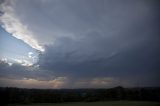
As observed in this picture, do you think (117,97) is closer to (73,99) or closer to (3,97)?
(73,99)

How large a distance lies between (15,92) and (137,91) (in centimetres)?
1326

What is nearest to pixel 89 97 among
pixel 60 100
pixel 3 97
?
pixel 60 100

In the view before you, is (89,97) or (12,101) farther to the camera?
A: (89,97)

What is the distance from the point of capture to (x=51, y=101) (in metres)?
19.4

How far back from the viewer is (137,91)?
24766 mm

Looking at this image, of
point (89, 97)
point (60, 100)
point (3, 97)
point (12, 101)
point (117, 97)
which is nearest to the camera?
point (3, 97)

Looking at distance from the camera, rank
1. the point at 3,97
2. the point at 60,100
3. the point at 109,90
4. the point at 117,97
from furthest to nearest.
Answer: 1. the point at 109,90
2. the point at 117,97
3. the point at 60,100
4. the point at 3,97

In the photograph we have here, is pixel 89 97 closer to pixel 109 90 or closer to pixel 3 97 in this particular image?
pixel 109 90

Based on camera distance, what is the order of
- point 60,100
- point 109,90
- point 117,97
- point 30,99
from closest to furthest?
point 30,99 < point 60,100 < point 117,97 < point 109,90

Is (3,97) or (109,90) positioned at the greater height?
(109,90)

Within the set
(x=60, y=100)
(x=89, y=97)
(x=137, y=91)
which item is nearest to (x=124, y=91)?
(x=137, y=91)

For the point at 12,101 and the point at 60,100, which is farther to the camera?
the point at 60,100

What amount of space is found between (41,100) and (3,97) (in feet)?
16.3

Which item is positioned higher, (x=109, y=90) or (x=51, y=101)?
(x=109, y=90)
